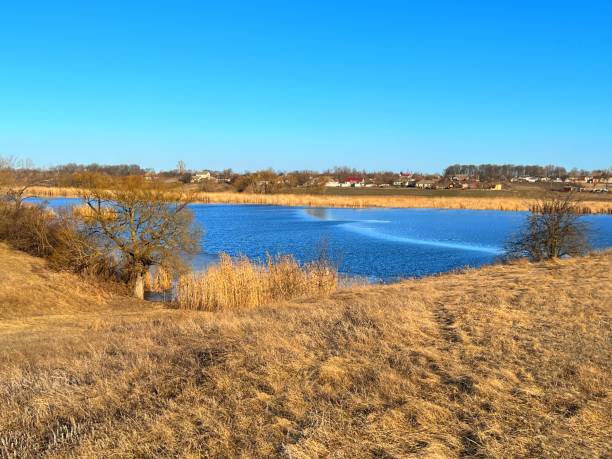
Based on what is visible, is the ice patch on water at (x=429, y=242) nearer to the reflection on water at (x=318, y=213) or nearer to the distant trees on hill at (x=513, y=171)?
the reflection on water at (x=318, y=213)

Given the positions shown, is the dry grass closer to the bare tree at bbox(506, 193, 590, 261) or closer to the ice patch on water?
the ice patch on water

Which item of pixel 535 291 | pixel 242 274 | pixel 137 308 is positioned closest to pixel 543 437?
pixel 535 291

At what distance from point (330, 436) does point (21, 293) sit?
50.7 ft

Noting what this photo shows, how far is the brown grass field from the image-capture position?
4766 millimetres

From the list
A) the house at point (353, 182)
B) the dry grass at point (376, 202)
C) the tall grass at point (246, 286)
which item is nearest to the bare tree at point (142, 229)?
the tall grass at point (246, 286)

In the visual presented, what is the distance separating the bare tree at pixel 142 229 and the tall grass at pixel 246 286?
2.49 meters

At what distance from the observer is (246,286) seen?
651 inches

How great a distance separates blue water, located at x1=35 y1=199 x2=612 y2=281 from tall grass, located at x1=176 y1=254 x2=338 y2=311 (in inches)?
81.5

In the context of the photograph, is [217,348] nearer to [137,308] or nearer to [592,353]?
[592,353]

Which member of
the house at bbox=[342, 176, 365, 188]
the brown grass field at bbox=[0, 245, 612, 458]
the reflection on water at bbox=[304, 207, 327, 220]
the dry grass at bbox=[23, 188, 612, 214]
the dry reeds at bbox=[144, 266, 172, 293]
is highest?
the house at bbox=[342, 176, 365, 188]

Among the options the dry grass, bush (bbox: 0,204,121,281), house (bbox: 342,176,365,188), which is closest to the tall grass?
bush (bbox: 0,204,121,281)

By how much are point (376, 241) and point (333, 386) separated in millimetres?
26517

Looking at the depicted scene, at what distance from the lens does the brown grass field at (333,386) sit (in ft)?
15.6

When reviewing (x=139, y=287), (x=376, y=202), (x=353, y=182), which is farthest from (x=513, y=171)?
(x=139, y=287)
